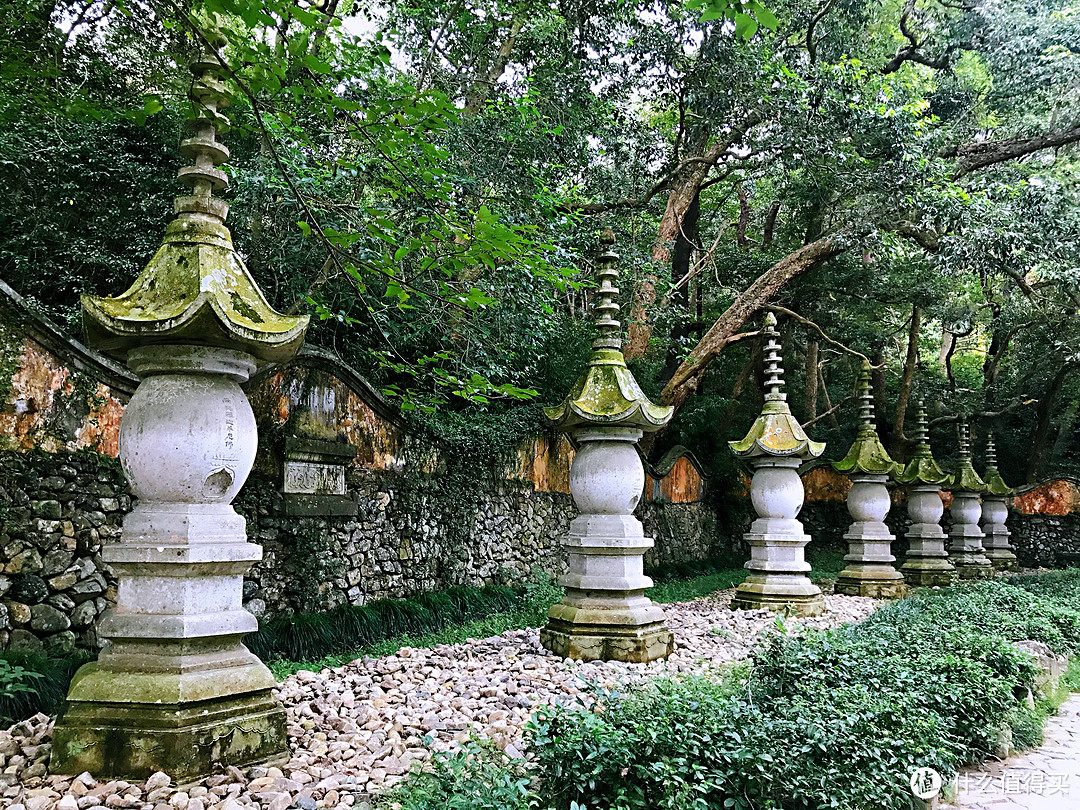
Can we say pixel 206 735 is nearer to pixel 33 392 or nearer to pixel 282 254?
pixel 33 392

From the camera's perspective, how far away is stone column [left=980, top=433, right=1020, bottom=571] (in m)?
12.9

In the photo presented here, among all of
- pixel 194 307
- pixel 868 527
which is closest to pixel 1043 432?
pixel 868 527

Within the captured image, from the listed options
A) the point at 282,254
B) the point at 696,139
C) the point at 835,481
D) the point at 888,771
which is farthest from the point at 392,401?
the point at 835,481

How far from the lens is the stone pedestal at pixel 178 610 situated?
2973 millimetres

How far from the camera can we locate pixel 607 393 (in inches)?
229

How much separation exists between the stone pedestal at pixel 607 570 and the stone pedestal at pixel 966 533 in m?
8.60

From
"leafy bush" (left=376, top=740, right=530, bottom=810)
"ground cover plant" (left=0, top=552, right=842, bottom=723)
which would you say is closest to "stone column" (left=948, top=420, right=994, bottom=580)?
"ground cover plant" (left=0, top=552, right=842, bottom=723)

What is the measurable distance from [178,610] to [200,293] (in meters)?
1.39

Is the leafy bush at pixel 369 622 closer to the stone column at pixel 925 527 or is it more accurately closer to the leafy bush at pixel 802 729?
the leafy bush at pixel 802 729

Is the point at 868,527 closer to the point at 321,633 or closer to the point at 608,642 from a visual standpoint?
the point at 608,642

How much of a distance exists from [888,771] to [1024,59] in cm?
989

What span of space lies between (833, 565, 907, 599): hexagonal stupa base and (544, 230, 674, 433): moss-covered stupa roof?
17.9ft

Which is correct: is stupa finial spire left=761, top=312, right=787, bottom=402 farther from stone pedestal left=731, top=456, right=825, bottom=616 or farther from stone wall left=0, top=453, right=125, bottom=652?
stone wall left=0, top=453, right=125, bottom=652

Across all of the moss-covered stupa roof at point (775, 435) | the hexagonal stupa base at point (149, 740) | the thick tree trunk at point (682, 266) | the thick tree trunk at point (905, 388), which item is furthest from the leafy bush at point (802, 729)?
the thick tree trunk at point (905, 388)
